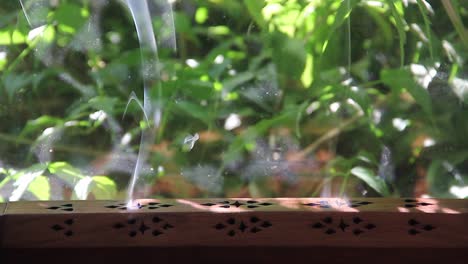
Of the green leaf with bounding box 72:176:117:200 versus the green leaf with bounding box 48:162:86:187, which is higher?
the green leaf with bounding box 48:162:86:187

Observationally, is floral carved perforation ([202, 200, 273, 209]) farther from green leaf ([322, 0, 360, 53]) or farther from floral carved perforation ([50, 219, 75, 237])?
green leaf ([322, 0, 360, 53])

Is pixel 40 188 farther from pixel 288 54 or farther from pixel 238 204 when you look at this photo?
pixel 288 54

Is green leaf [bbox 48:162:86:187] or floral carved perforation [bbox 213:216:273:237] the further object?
green leaf [bbox 48:162:86:187]

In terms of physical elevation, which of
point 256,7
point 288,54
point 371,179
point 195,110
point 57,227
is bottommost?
point 57,227

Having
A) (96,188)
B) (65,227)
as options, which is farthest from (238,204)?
(96,188)

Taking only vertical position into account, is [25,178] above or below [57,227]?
above

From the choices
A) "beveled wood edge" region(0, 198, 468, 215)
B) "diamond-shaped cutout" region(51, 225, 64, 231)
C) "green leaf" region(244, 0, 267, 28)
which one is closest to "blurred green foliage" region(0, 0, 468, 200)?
"green leaf" region(244, 0, 267, 28)
